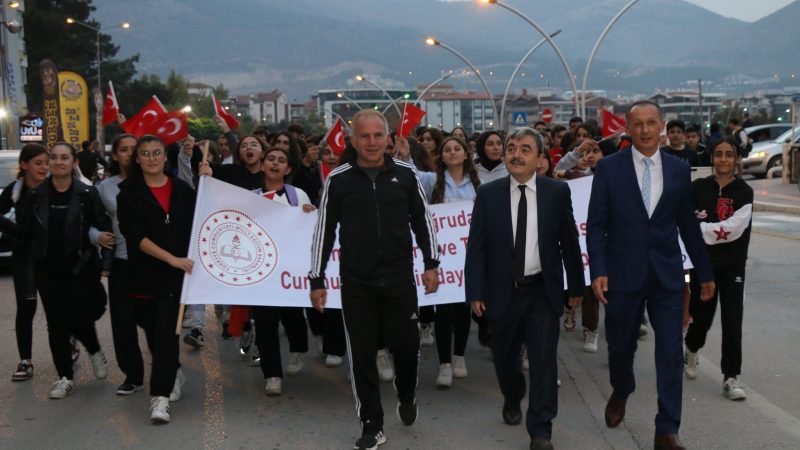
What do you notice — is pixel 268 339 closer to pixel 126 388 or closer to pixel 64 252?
pixel 126 388

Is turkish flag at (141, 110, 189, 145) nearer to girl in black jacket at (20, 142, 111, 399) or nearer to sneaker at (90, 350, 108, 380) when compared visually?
girl in black jacket at (20, 142, 111, 399)

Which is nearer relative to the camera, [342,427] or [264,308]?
[342,427]

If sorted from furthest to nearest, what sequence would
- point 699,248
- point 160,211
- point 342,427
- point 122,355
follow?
point 122,355
point 160,211
point 342,427
point 699,248

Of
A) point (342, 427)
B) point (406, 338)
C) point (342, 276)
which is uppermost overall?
point (342, 276)

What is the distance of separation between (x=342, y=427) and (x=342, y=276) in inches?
42.9

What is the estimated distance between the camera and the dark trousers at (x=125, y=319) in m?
7.16

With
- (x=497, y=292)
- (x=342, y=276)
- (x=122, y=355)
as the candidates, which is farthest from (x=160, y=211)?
(x=497, y=292)

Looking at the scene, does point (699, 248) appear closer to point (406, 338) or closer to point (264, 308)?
point (406, 338)

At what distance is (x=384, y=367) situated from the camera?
25.9ft

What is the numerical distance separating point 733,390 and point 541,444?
1.89 metres

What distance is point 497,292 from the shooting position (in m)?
5.81

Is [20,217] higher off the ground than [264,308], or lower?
higher

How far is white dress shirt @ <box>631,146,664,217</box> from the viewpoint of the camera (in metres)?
5.63

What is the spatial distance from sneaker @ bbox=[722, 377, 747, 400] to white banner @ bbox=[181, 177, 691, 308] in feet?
3.13
